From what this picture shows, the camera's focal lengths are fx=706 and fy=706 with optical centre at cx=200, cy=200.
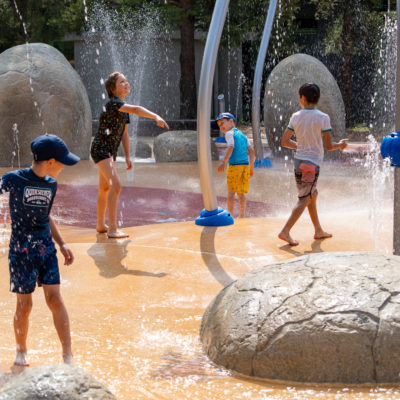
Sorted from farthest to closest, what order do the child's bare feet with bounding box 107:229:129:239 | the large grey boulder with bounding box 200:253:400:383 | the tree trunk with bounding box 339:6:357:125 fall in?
the tree trunk with bounding box 339:6:357:125 < the child's bare feet with bounding box 107:229:129:239 < the large grey boulder with bounding box 200:253:400:383

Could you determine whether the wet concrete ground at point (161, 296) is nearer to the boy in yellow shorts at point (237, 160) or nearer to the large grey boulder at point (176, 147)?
the boy in yellow shorts at point (237, 160)

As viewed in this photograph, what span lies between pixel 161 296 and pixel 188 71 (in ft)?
55.0

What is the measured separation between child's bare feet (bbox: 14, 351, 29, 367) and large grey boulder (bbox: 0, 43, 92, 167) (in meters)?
9.28

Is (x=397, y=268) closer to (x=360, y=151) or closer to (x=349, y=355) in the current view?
(x=349, y=355)

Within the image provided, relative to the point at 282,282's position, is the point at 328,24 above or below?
above

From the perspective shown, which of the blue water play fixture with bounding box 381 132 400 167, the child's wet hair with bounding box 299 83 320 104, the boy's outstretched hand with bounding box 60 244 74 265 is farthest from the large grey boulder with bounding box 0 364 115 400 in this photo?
the child's wet hair with bounding box 299 83 320 104

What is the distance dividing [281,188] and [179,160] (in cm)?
331

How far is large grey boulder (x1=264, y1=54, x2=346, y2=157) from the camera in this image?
1359 cm

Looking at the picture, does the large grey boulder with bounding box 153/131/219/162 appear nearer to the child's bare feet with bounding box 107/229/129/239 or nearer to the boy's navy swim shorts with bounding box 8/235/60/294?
the child's bare feet with bounding box 107/229/129/239

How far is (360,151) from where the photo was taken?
1549 centimetres

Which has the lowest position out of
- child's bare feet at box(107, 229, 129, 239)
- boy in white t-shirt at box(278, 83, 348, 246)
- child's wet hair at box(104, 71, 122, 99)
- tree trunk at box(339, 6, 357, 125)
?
child's bare feet at box(107, 229, 129, 239)

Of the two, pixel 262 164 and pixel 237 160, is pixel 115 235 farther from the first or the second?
pixel 262 164

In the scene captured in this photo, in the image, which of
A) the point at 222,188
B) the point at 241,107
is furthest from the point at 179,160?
the point at 241,107

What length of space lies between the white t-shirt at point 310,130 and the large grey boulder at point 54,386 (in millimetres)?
3419
